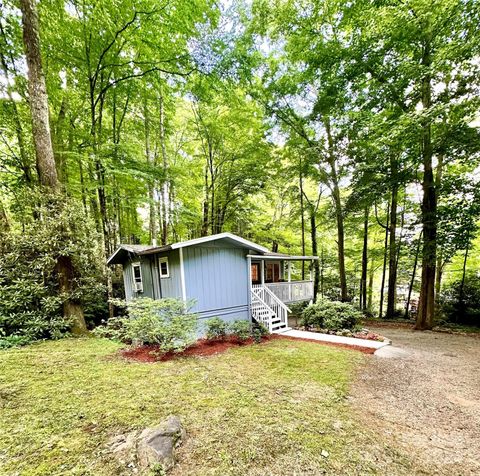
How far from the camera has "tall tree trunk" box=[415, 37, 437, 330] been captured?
8.05 metres

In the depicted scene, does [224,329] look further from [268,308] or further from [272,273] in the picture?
[272,273]

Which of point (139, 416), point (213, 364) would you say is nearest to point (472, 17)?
point (213, 364)

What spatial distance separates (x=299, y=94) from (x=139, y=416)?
14222 mm

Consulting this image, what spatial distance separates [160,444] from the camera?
92.6 inches

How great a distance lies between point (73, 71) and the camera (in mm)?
9047

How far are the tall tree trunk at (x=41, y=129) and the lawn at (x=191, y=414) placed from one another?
1.53 meters

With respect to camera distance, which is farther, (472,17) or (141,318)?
(472,17)

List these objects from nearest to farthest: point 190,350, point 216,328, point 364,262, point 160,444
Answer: point 160,444
point 190,350
point 216,328
point 364,262

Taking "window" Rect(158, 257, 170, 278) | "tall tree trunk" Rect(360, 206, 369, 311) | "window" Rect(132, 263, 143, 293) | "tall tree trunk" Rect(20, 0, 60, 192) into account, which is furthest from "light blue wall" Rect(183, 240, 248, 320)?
"tall tree trunk" Rect(360, 206, 369, 311)

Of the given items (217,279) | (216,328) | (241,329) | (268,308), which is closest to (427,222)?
(268,308)

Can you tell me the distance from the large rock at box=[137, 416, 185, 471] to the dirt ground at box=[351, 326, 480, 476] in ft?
7.87

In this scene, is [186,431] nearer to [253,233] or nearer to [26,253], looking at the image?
[26,253]

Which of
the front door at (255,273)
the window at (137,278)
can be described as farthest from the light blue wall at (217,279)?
the window at (137,278)

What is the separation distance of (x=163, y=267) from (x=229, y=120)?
8.81 meters
